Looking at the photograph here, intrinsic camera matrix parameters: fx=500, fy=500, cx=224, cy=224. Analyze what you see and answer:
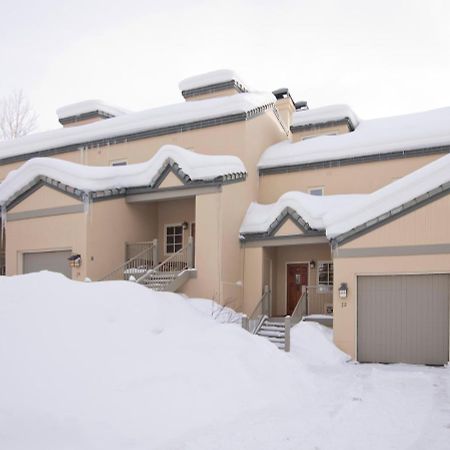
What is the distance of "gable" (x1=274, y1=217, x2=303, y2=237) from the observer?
57.8ft

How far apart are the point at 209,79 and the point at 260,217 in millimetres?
9099

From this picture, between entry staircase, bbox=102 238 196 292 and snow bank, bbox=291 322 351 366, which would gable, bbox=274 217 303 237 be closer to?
entry staircase, bbox=102 238 196 292

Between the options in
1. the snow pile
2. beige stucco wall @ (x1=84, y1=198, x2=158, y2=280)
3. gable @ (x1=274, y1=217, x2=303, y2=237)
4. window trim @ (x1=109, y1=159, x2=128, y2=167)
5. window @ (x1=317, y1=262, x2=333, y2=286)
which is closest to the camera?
the snow pile

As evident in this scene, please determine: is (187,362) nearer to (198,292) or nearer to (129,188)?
(198,292)

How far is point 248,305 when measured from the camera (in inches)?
724

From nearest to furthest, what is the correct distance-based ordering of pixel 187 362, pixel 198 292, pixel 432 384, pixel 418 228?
pixel 187 362, pixel 432 384, pixel 418 228, pixel 198 292

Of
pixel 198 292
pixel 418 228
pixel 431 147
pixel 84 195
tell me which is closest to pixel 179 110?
pixel 84 195

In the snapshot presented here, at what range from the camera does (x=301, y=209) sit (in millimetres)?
17562

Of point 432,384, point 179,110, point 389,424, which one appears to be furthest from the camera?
point 179,110

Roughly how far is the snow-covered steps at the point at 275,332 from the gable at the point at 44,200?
7723 mm

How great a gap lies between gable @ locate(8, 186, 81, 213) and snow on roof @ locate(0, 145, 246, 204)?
45cm

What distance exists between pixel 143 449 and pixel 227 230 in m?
12.0

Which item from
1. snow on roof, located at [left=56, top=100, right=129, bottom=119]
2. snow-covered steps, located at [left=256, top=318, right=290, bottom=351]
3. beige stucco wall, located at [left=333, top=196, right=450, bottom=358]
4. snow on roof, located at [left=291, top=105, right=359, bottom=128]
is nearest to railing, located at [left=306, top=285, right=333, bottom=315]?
snow-covered steps, located at [left=256, top=318, right=290, bottom=351]

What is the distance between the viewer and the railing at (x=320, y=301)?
17.9 meters
